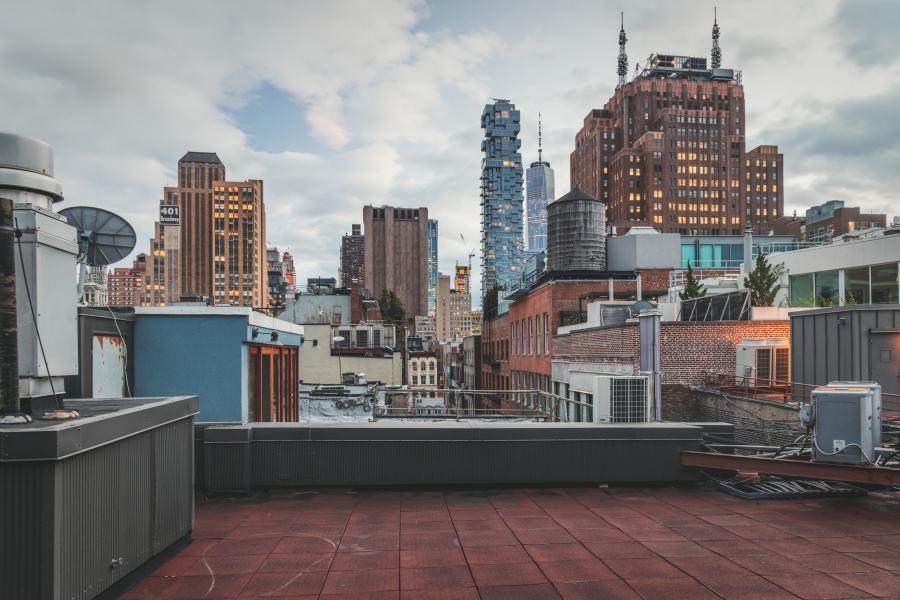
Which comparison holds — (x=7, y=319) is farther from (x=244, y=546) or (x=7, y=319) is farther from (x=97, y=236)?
(x=97, y=236)

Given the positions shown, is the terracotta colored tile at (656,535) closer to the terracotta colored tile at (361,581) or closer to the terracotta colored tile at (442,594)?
the terracotta colored tile at (442,594)

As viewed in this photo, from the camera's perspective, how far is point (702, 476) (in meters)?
9.95

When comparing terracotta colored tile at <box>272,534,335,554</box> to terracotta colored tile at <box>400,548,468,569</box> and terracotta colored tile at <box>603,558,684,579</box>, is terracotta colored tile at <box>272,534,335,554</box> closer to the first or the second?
terracotta colored tile at <box>400,548,468,569</box>

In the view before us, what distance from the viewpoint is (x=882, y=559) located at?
6.48 m

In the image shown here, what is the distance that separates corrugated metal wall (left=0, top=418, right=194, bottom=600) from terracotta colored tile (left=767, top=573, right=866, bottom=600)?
6281 mm

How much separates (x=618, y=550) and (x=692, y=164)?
571ft

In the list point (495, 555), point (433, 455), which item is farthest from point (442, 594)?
point (433, 455)

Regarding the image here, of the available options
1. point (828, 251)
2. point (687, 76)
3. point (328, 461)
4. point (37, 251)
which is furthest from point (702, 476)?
point (687, 76)

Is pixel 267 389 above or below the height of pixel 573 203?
below

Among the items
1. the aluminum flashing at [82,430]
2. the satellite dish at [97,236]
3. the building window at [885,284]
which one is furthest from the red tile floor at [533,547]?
the building window at [885,284]

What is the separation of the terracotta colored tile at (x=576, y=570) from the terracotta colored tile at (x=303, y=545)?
2464 millimetres

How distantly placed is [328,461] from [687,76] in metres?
197

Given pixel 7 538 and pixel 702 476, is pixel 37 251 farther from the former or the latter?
pixel 702 476

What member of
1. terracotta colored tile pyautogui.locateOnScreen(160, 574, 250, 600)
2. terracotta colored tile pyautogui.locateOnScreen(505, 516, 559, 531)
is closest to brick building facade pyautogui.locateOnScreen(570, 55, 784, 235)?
terracotta colored tile pyautogui.locateOnScreen(505, 516, 559, 531)
